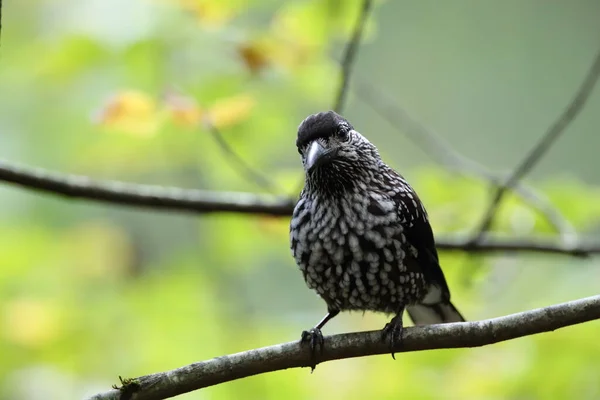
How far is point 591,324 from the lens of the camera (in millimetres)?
3807

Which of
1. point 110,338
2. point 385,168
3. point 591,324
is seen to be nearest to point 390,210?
point 385,168

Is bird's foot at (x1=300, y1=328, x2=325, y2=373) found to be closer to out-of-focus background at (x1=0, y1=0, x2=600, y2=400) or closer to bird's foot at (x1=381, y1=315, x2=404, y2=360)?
bird's foot at (x1=381, y1=315, x2=404, y2=360)

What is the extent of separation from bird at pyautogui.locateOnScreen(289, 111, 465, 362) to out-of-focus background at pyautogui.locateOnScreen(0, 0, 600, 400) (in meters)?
0.73

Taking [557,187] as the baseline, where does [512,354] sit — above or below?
below

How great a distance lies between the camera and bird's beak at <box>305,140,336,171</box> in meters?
2.85

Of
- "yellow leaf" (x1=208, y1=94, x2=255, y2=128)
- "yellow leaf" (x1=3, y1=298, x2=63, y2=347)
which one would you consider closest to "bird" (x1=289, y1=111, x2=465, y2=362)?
"yellow leaf" (x1=208, y1=94, x2=255, y2=128)

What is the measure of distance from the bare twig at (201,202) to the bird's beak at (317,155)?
37.9 inches

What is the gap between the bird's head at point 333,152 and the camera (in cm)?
295

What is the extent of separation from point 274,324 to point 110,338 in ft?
3.58

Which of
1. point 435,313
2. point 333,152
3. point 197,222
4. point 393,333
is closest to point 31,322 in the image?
point 197,222

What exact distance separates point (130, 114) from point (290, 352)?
1586 millimetres

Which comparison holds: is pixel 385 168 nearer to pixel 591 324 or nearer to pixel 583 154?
pixel 591 324

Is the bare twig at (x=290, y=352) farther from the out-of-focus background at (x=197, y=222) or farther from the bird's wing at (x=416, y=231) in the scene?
the out-of-focus background at (x=197, y=222)

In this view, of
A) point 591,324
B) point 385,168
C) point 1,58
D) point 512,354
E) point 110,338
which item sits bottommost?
point 110,338
